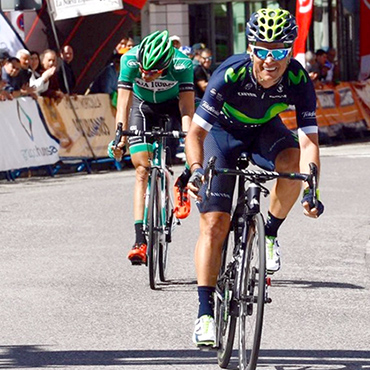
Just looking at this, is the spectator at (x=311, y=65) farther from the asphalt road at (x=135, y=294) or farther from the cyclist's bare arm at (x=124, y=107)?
the cyclist's bare arm at (x=124, y=107)

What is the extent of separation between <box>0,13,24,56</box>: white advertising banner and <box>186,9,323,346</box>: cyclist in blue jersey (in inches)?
522

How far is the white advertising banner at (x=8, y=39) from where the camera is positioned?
20375mm

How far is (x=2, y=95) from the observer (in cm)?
1830

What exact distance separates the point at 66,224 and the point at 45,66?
21.3ft

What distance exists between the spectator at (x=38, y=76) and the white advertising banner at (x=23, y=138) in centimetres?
30

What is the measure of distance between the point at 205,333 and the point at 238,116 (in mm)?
1417

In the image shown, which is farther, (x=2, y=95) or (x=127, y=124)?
(x=2, y=95)

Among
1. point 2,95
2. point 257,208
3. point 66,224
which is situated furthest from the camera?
point 2,95

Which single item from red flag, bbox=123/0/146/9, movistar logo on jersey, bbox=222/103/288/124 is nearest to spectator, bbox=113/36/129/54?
red flag, bbox=123/0/146/9

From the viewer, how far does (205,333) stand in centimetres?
665

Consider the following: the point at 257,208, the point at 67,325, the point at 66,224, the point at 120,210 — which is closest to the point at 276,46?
the point at 257,208

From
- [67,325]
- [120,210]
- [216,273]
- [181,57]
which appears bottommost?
[120,210]

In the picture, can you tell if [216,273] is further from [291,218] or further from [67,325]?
[291,218]

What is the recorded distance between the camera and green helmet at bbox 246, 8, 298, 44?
6.68 meters
